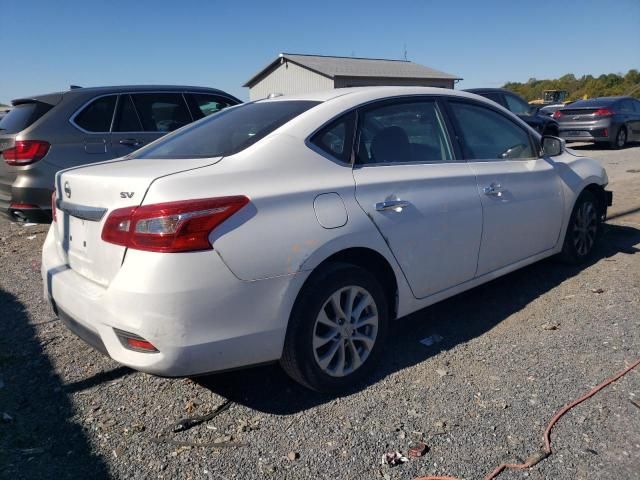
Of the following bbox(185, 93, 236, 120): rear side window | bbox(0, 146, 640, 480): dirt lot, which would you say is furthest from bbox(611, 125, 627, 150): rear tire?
bbox(0, 146, 640, 480): dirt lot

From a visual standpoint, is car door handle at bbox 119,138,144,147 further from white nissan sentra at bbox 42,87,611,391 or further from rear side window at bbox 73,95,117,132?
white nissan sentra at bbox 42,87,611,391

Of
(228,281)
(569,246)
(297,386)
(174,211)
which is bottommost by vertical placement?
(297,386)

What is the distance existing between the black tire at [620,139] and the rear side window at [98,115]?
13.7 meters

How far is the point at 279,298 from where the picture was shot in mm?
2631

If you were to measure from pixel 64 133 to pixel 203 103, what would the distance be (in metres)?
1.96

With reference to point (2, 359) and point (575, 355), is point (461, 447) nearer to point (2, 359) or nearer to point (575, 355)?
point (575, 355)

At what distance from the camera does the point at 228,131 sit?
129 inches

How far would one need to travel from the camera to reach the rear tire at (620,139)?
49.7ft

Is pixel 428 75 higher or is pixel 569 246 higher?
pixel 428 75

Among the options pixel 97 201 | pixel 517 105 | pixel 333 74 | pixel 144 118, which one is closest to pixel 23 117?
pixel 144 118

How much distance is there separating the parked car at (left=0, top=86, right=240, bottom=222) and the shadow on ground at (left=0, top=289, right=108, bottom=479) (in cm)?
220

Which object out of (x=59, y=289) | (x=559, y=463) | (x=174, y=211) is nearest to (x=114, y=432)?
(x=59, y=289)

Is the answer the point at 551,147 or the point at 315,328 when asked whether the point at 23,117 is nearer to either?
the point at 315,328

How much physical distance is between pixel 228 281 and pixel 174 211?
393 mm
